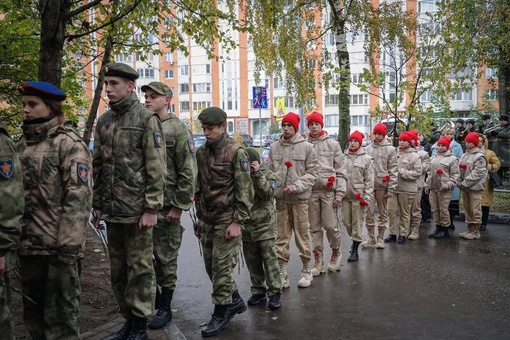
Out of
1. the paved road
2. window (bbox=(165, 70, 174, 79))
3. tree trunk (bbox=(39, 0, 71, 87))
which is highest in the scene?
window (bbox=(165, 70, 174, 79))

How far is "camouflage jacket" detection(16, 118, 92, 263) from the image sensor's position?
366 centimetres

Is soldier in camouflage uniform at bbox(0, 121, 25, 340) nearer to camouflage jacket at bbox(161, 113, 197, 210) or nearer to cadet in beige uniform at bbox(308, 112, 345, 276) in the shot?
camouflage jacket at bbox(161, 113, 197, 210)

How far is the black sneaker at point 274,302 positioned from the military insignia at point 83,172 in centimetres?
281

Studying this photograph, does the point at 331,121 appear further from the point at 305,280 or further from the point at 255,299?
the point at 255,299

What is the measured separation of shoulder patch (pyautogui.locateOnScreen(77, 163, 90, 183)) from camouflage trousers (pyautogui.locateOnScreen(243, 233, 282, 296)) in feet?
8.04

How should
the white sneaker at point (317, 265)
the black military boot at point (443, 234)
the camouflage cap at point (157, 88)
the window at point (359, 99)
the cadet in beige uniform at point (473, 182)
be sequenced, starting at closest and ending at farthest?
the camouflage cap at point (157, 88) < the white sneaker at point (317, 265) < the cadet in beige uniform at point (473, 182) < the black military boot at point (443, 234) < the window at point (359, 99)

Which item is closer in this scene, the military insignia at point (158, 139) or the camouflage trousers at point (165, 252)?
the military insignia at point (158, 139)

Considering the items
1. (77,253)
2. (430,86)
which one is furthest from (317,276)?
(430,86)

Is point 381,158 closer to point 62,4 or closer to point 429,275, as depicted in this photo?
point 429,275

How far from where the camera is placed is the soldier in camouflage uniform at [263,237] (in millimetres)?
5707

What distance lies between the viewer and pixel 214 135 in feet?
16.8

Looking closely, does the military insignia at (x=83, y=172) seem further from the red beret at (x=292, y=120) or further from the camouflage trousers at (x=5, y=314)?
the red beret at (x=292, y=120)

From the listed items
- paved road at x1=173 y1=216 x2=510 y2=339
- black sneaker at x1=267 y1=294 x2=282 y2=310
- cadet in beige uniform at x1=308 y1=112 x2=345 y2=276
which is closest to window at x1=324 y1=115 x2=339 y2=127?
paved road at x1=173 y1=216 x2=510 y2=339

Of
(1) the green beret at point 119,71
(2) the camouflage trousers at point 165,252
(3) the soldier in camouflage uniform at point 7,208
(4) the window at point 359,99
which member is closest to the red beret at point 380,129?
(2) the camouflage trousers at point 165,252
